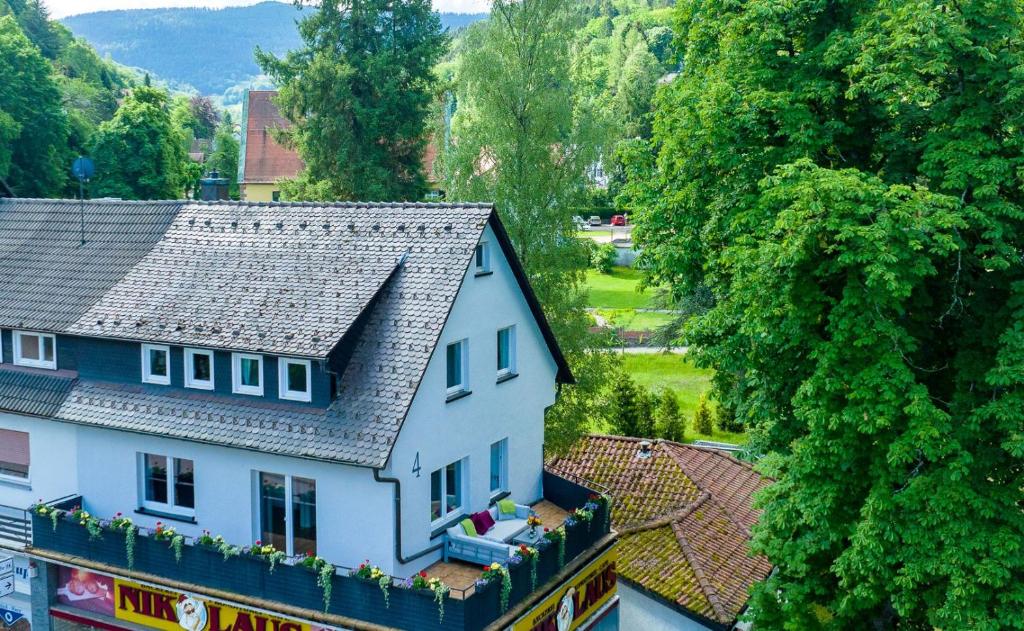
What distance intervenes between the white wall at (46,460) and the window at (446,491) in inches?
337

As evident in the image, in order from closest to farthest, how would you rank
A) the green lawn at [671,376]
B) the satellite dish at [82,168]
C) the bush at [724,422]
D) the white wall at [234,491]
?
the white wall at [234,491] → the satellite dish at [82,168] → the bush at [724,422] → the green lawn at [671,376]

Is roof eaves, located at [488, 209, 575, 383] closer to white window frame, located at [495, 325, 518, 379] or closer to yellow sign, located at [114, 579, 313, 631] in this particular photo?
white window frame, located at [495, 325, 518, 379]

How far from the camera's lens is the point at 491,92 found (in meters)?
31.3

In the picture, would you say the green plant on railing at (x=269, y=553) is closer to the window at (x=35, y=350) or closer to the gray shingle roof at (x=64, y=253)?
the gray shingle roof at (x=64, y=253)

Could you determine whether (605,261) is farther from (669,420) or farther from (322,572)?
(322,572)

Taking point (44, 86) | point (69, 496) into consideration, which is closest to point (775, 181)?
point (69, 496)

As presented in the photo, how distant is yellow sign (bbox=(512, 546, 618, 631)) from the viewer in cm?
2200

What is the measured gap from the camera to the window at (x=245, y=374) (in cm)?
2200

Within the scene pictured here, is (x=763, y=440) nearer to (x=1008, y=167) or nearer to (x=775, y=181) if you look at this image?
(x=775, y=181)

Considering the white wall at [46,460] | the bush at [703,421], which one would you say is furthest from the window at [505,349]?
the bush at [703,421]

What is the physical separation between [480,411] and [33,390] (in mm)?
10463

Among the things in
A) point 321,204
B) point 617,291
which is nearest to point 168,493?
point 321,204

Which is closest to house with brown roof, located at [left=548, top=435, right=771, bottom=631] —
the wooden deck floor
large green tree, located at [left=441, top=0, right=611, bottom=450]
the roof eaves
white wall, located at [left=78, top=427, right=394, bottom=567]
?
large green tree, located at [left=441, top=0, right=611, bottom=450]

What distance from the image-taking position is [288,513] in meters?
21.6
